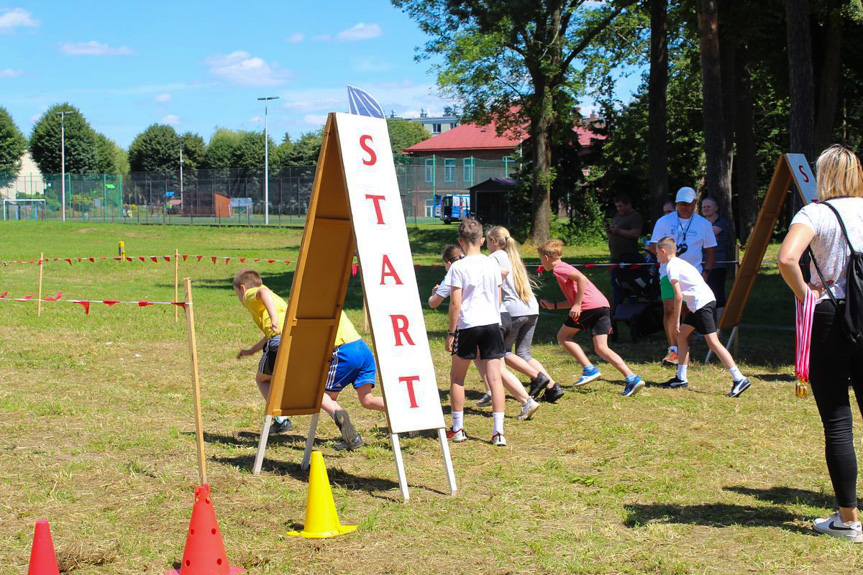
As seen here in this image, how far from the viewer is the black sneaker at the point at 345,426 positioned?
22.6 feet

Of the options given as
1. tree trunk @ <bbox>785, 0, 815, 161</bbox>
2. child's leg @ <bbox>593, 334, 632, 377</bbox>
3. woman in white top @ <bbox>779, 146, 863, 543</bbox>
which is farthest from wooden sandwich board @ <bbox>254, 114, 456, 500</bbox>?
tree trunk @ <bbox>785, 0, 815, 161</bbox>

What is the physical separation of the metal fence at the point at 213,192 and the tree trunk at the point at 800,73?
39621mm

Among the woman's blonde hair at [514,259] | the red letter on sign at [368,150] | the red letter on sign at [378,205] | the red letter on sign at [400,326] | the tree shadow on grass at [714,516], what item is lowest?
the tree shadow on grass at [714,516]

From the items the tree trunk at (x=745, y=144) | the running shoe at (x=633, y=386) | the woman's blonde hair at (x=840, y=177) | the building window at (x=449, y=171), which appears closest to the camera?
the woman's blonde hair at (x=840, y=177)

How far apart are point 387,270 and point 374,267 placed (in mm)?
104

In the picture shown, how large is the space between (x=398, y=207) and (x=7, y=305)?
13.6m

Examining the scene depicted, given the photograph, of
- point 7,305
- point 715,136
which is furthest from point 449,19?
point 7,305

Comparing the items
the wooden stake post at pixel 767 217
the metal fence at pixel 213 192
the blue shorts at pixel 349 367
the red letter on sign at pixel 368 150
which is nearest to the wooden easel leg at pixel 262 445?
the blue shorts at pixel 349 367

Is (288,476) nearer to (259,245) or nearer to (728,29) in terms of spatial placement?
(728,29)

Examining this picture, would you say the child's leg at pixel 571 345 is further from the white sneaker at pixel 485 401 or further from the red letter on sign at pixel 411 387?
the red letter on sign at pixel 411 387

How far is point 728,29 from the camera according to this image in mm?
19031

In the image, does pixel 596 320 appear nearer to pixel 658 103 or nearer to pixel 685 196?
pixel 685 196

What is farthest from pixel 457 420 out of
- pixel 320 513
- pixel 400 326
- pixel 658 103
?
pixel 658 103

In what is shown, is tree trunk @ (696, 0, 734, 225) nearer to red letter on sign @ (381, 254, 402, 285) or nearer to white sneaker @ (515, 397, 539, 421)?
white sneaker @ (515, 397, 539, 421)
